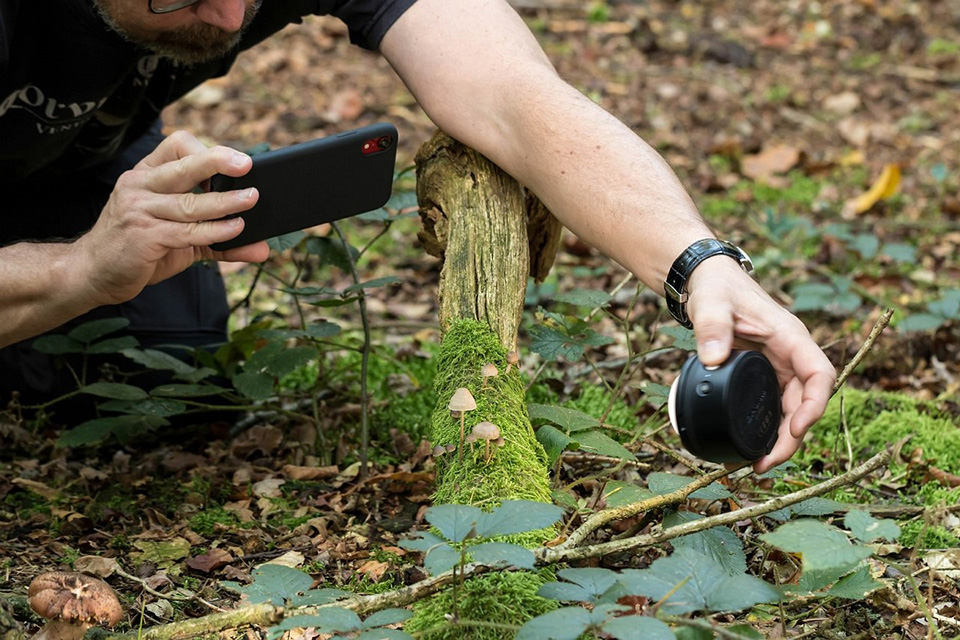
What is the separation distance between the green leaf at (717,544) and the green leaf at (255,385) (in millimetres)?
1338

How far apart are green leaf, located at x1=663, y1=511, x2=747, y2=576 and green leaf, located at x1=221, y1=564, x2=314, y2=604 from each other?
2.63 feet

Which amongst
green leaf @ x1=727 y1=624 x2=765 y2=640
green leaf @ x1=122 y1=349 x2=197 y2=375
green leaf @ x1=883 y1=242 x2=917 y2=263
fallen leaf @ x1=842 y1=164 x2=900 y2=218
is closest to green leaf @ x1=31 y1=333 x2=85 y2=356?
green leaf @ x1=122 y1=349 x2=197 y2=375

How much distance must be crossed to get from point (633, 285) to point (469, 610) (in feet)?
9.80

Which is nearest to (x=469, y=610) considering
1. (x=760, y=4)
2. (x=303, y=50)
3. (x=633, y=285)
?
(x=633, y=285)

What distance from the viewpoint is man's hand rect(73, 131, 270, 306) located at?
2.32 metres

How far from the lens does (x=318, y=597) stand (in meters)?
1.90

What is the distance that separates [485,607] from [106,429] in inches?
61.2

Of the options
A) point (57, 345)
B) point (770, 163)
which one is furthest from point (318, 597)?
point (770, 163)

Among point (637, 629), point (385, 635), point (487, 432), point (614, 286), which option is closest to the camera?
point (637, 629)

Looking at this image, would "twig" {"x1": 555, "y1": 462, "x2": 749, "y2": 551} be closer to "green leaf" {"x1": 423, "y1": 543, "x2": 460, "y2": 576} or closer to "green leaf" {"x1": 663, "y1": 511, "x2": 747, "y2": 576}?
"green leaf" {"x1": 663, "y1": 511, "x2": 747, "y2": 576}

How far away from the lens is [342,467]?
3150mm

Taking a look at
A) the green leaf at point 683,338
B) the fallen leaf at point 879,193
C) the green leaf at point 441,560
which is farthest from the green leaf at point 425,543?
the fallen leaf at point 879,193

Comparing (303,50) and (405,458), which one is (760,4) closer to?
(303,50)

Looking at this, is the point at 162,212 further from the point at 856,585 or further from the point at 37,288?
the point at 856,585
